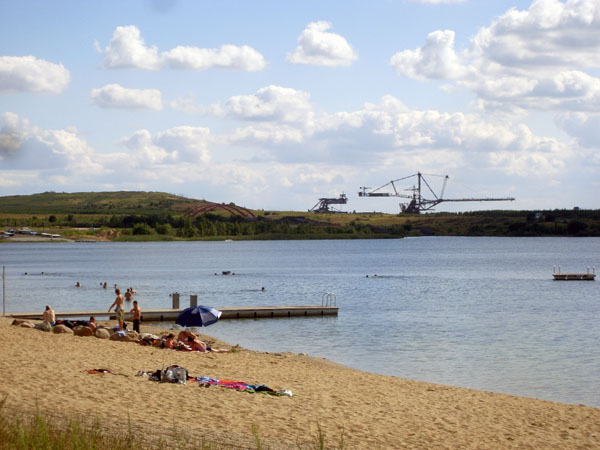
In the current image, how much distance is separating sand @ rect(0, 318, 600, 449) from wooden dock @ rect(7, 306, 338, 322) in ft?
35.0

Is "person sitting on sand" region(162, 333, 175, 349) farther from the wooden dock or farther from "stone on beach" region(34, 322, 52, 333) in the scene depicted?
the wooden dock

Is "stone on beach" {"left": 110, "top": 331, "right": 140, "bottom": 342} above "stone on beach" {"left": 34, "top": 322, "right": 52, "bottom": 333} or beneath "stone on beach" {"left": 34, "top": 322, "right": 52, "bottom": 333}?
beneath

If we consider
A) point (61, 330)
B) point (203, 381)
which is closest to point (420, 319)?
point (61, 330)

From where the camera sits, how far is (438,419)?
14039 millimetres

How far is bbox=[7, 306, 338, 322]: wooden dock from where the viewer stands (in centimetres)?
3041

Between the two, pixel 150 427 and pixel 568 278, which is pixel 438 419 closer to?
pixel 150 427

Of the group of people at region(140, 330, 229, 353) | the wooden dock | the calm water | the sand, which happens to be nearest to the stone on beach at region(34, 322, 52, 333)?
the sand

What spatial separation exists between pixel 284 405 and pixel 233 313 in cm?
1897

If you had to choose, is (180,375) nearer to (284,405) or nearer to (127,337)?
(284,405)

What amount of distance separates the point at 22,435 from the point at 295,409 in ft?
22.7

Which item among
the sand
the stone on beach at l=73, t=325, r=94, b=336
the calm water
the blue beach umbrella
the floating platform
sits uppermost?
A: the blue beach umbrella

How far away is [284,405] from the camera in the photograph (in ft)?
46.9

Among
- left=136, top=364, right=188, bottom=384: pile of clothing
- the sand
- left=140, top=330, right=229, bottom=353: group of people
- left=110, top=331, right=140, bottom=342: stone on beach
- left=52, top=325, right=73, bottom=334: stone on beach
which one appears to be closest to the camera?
the sand

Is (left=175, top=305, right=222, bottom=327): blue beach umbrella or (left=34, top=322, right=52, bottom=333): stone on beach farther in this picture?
(left=175, top=305, right=222, bottom=327): blue beach umbrella
